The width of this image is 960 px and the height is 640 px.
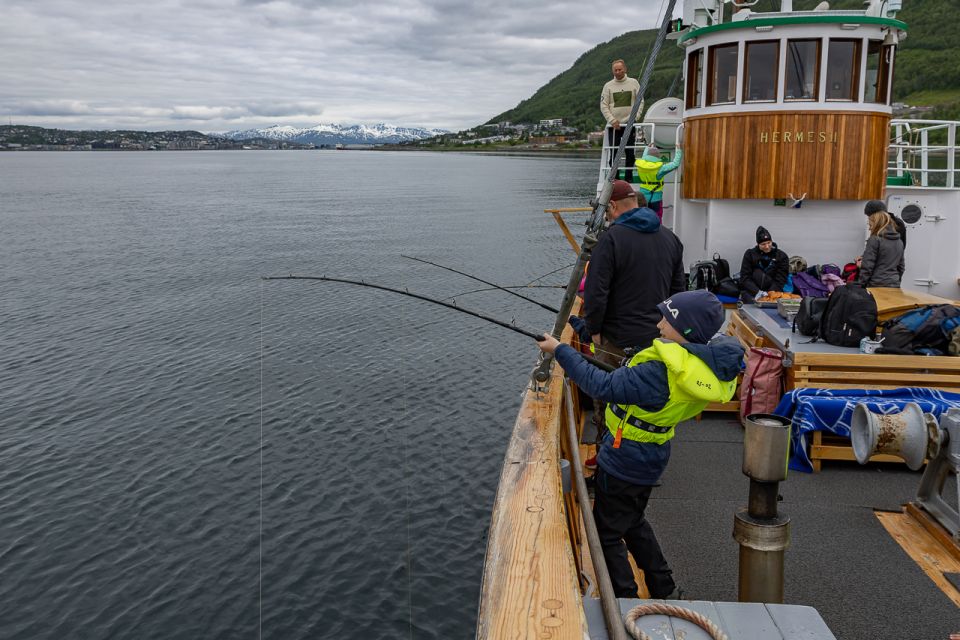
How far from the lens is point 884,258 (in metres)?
9.56

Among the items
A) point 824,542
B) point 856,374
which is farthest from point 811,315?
point 824,542

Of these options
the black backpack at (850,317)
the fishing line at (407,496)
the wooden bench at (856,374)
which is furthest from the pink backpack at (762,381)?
the fishing line at (407,496)

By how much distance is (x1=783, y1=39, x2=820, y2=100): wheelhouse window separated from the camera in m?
11.1

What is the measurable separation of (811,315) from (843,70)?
5340 millimetres

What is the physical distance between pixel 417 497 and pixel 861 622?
9.14 meters

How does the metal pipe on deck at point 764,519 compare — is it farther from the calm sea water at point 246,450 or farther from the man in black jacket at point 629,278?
the calm sea water at point 246,450

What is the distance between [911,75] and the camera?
107 metres

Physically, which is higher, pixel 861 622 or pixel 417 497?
pixel 861 622

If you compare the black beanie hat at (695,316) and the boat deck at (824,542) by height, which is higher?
the black beanie hat at (695,316)

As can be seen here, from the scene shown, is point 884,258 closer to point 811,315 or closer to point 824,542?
point 811,315

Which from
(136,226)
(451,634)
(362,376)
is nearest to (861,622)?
(451,634)

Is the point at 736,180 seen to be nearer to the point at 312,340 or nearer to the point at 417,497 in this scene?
the point at 417,497

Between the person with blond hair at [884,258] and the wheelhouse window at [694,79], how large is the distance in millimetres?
3799

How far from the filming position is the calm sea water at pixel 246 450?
10.3 m
